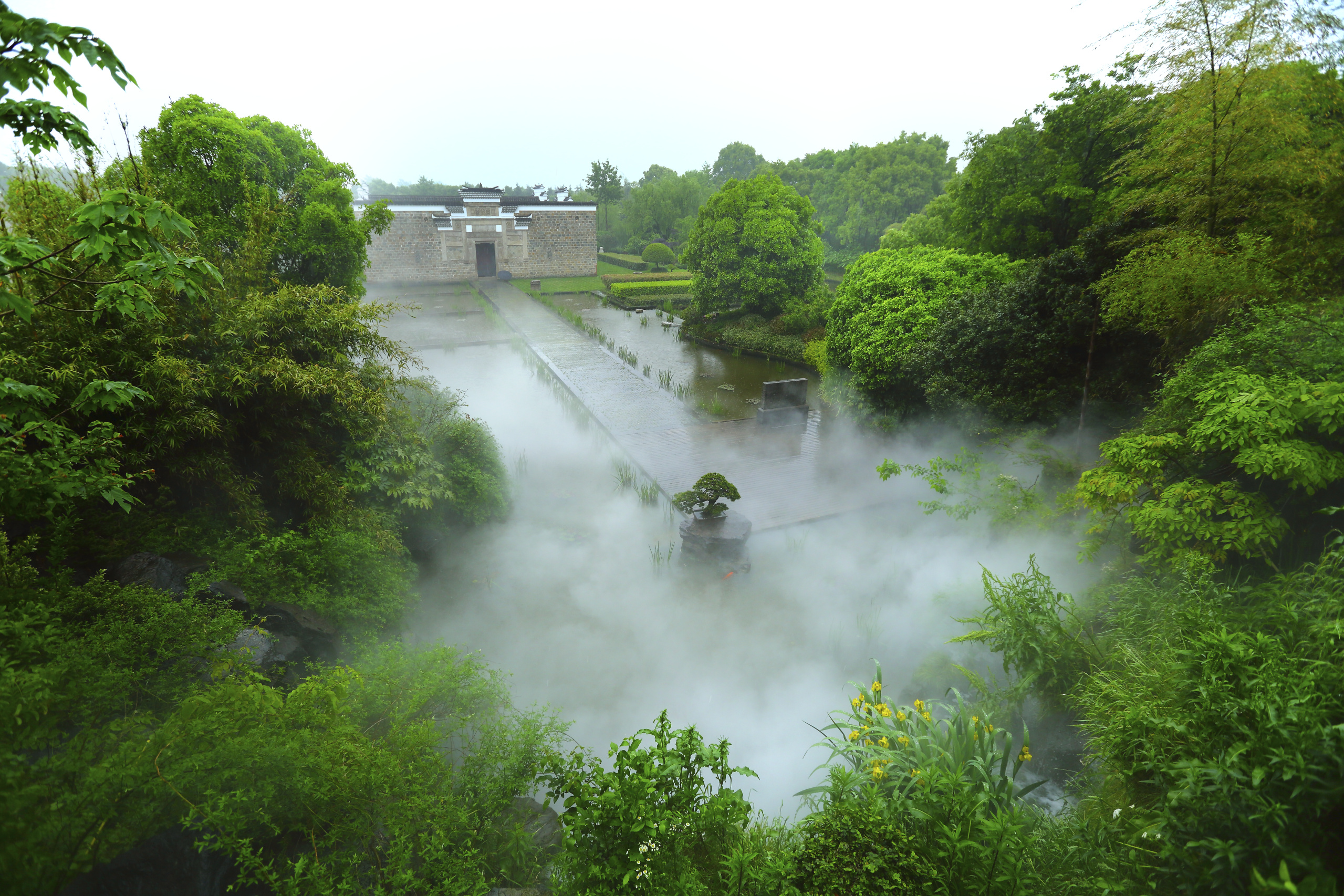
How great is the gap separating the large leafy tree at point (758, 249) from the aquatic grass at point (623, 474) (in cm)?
1076

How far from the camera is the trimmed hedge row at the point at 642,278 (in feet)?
96.9

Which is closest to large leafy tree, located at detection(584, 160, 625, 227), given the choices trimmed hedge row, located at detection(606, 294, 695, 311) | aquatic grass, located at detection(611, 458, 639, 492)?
trimmed hedge row, located at detection(606, 294, 695, 311)

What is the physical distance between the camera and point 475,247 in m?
32.2

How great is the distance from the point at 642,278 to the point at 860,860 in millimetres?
30554

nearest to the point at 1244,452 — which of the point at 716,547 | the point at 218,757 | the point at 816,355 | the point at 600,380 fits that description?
the point at 716,547

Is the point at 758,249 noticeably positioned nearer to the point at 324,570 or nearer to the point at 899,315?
the point at 899,315

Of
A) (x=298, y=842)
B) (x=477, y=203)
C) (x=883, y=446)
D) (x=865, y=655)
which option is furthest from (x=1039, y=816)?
(x=477, y=203)

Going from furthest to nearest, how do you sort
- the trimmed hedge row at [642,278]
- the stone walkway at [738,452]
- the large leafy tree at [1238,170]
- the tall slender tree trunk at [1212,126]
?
1. the trimmed hedge row at [642,278]
2. the stone walkway at [738,452]
3. the tall slender tree trunk at [1212,126]
4. the large leafy tree at [1238,170]

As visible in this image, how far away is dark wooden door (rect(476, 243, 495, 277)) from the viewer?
32.5m

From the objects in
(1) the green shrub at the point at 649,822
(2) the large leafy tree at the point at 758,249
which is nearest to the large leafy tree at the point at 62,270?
(1) the green shrub at the point at 649,822

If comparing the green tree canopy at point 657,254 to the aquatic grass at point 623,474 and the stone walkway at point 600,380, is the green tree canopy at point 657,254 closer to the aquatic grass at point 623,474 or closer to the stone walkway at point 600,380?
the stone walkway at point 600,380

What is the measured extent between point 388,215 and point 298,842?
1119 cm

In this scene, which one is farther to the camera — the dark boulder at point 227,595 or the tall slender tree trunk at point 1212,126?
the tall slender tree trunk at point 1212,126

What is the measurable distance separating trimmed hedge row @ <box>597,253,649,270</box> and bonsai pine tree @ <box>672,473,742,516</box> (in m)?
31.9
